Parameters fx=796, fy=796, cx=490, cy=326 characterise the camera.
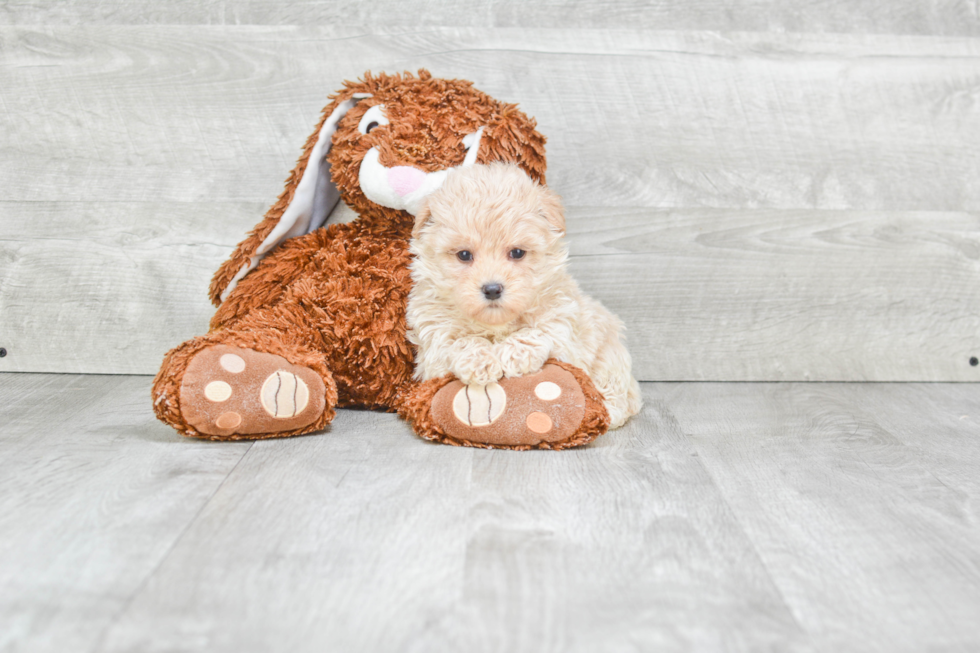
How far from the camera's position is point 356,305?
1.05 m

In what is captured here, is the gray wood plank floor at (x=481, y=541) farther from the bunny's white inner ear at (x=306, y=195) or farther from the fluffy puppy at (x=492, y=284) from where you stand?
the bunny's white inner ear at (x=306, y=195)

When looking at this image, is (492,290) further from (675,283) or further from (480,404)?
(675,283)

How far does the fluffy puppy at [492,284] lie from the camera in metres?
0.94

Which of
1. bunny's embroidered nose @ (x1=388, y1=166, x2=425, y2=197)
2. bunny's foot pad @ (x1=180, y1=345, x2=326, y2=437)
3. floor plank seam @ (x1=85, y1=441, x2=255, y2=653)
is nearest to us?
floor plank seam @ (x1=85, y1=441, x2=255, y2=653)

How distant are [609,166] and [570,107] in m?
0.12

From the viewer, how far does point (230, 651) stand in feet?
1.80

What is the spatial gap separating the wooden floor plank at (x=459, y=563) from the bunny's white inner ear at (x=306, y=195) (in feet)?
1.06

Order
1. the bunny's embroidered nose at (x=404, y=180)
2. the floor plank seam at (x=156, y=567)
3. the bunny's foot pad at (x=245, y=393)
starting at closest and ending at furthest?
1. the floor plank seam at (x=156, y=567)
2. the bunny's foot pad at (x=245, y=393)
3. the bunny's embroidered nose at (x=404, y=180)

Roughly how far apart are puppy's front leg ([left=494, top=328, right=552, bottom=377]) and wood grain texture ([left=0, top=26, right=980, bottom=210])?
44 cm

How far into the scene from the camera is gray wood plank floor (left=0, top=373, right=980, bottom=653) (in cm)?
58

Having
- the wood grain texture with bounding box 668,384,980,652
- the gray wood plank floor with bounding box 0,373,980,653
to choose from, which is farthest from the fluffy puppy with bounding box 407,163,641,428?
the wood grain texture with bounding box 668,384,980,652

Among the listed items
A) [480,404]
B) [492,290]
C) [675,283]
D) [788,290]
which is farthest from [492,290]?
[788,290]

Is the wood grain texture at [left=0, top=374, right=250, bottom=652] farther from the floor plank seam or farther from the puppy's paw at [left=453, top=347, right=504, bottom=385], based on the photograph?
the puppy's paw at [left=453, top=347, right=504, bottom=385]

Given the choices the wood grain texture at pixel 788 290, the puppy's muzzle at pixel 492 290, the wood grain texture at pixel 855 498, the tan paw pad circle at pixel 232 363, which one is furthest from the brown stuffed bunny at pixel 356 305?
the wood grain texture at pixel 788 290
